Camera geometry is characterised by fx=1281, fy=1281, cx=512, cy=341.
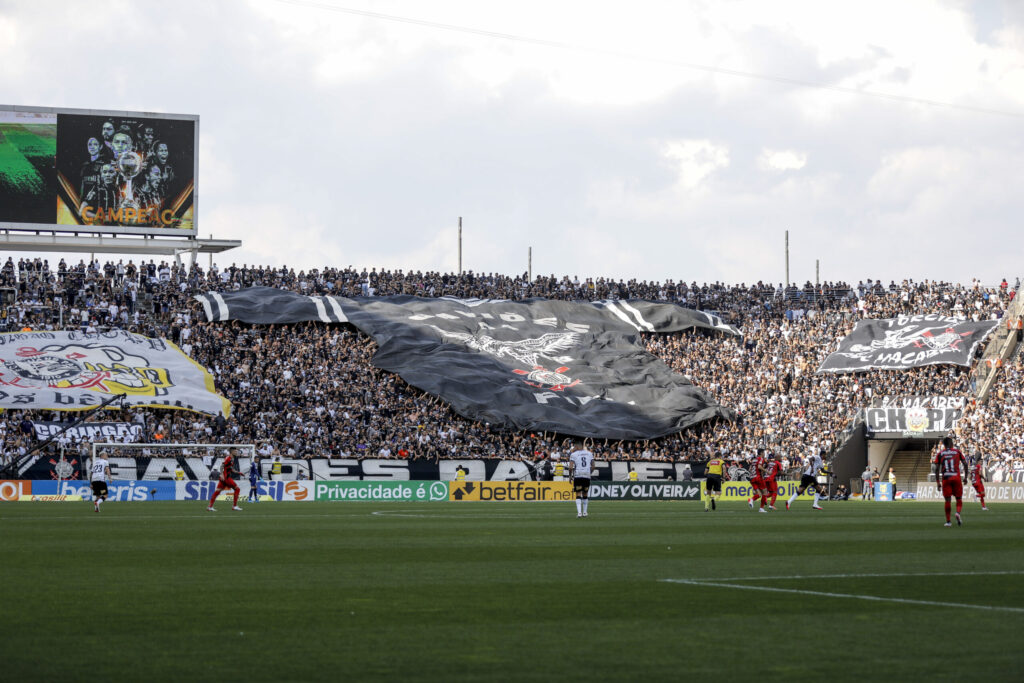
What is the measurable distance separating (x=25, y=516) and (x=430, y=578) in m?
18.4

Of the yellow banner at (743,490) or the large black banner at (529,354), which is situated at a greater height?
the large black banner at (529,354)

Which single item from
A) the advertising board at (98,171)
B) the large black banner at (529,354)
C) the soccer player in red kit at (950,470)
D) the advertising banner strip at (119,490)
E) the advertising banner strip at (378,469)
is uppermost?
the advertising board at (98,171)

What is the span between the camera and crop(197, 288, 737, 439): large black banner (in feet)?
187

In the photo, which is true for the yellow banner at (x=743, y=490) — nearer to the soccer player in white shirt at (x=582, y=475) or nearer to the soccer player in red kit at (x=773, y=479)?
the soccer player in red kit at (x=773, y=479)

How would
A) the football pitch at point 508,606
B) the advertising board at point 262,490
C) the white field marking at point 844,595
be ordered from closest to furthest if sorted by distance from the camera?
the football pitch at point 508,606
the white field marking at point 844,595
the advertising board at point 262,490

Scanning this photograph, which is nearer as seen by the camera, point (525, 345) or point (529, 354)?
point (529, 354)

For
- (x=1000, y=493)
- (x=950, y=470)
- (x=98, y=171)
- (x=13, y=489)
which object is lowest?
(x=1000, y=493)

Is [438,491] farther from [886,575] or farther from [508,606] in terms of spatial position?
[508,606]

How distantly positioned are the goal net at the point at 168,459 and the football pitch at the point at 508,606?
23557 millimetres

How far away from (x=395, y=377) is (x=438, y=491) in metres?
13.2

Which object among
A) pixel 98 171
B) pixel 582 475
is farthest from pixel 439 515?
pixel 98 171

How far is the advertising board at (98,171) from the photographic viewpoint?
5691 cm

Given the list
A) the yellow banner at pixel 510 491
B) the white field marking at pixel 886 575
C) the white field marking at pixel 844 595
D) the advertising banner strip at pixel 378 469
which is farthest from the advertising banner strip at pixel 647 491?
the white field marking at pixel 844 595

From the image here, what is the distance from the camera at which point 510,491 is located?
46.0 metres
